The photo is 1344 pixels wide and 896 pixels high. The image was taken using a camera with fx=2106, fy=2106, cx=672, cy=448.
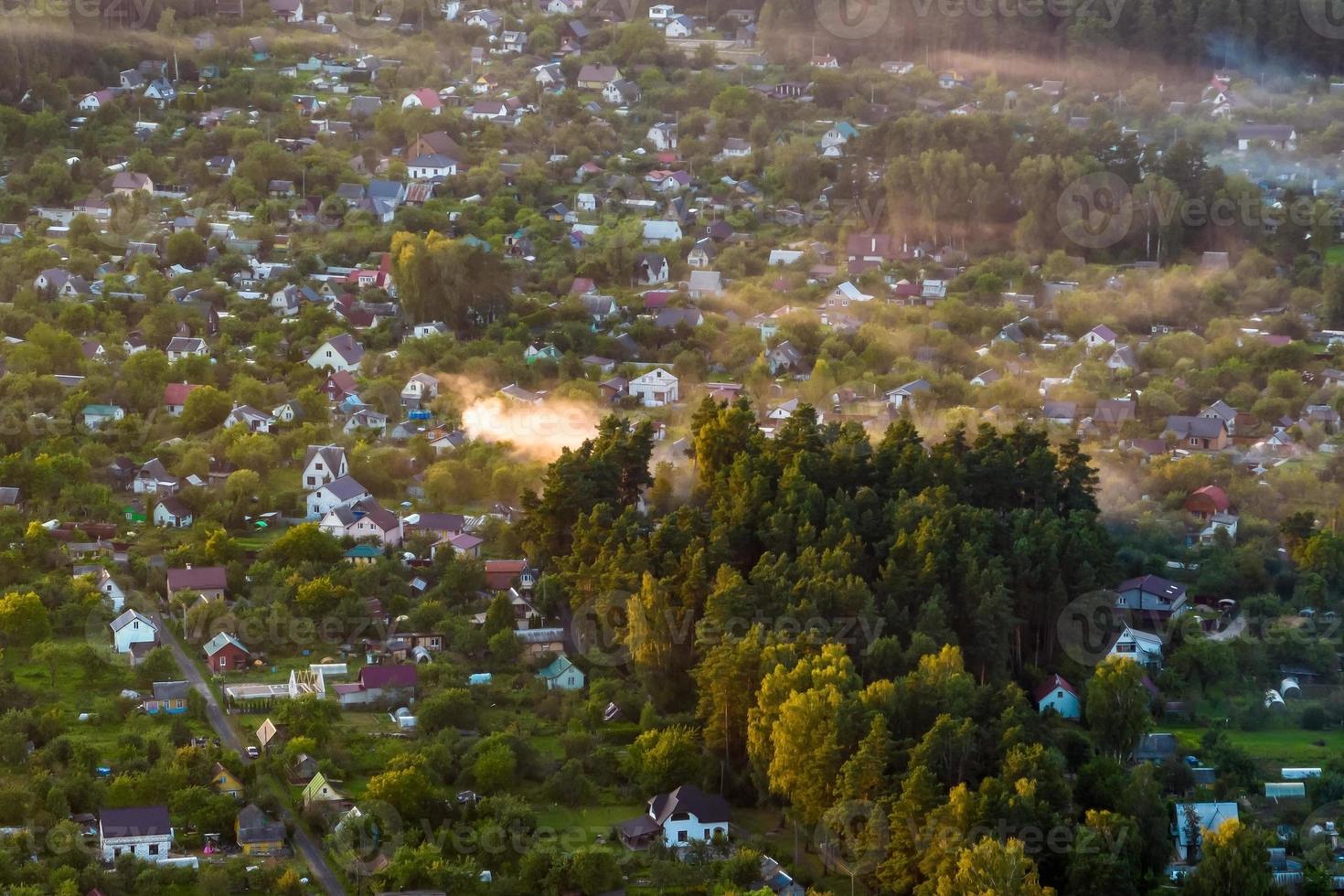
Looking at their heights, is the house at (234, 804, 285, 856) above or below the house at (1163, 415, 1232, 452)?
above

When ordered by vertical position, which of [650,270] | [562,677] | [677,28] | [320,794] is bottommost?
[650,270]

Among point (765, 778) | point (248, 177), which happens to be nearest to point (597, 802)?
point (765, 778)

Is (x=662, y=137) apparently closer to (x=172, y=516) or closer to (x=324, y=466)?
(x=324, y=466)

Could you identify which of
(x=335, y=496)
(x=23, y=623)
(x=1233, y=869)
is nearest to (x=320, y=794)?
(x=23, y=623)

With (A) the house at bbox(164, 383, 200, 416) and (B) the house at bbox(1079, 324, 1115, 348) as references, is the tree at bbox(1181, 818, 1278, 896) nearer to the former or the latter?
(A) the house at bbox(164, 383, 200, 416)

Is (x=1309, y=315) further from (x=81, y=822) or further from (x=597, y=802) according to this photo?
(x=81, y=822)

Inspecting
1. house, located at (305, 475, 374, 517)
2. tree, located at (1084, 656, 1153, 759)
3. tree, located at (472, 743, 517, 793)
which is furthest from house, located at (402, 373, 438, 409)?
tree, located at (1084, 656, 1153, 759)
